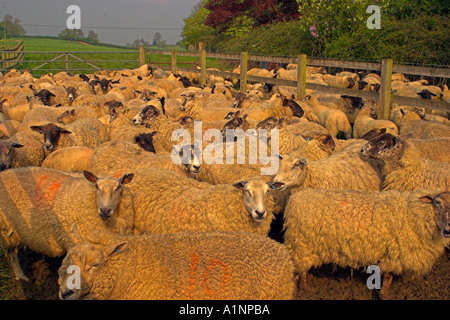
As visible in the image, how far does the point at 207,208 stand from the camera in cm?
416

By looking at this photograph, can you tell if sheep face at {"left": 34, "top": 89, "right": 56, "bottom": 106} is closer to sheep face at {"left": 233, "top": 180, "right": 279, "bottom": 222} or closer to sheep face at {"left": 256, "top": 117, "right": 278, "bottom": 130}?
sheep face at {"left": 256, "top": 117, "right": 278, "bottom": 130}

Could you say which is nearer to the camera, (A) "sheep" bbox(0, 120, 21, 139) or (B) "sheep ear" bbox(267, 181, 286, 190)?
(B) "sheep ear" bbox(267, 181, 286, 190)

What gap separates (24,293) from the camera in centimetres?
386

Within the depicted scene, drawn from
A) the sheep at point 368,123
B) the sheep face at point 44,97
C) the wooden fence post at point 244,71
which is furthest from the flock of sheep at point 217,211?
the wooden fence post at point 244,71

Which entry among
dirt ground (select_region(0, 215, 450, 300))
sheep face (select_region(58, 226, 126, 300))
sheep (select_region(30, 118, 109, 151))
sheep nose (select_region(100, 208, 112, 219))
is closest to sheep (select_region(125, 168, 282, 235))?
sheep nose (select_region(100, 208, 112, 219))

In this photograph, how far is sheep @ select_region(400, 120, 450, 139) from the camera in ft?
22.4

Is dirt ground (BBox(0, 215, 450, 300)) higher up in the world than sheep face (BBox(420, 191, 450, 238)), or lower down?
lower down

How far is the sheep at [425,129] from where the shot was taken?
6.82 metres

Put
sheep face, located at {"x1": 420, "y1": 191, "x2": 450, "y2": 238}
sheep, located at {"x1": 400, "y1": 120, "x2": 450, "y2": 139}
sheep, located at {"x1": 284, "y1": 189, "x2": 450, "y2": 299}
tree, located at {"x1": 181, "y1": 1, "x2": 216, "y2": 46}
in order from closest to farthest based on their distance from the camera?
sheep face, located at {"x1": 420, "y1": 191, "x2": 450, "y2": 238}, sheep, located at {"x1": 284, "y1": 189, "x2": 450, "y2": 299}, sheep, located at {"x1": 400, "y1": 120, "x2": 450, "y2": 139}, tree, located at {"x1": 181, "y1": 1, "x2": 216, "y2": 46}

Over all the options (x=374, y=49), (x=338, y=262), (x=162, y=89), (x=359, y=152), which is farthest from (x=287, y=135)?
(x=374, y=49)

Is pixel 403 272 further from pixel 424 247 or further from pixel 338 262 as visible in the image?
pixel 338 262

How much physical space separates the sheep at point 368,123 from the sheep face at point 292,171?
3.12 meters

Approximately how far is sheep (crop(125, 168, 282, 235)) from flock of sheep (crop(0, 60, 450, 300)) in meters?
0.01

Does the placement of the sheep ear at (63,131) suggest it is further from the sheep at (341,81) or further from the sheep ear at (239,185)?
the sheep at (341,81)
